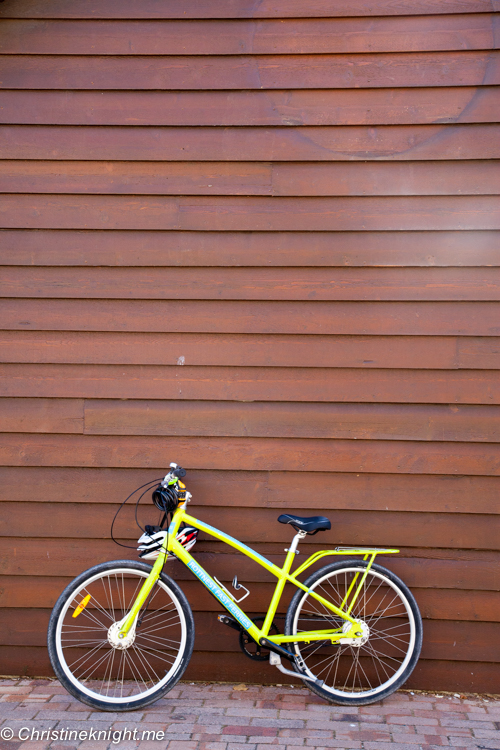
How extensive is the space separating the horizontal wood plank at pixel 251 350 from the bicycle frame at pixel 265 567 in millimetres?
830

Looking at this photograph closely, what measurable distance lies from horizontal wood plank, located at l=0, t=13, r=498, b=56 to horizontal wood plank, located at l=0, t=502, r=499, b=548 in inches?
98.7

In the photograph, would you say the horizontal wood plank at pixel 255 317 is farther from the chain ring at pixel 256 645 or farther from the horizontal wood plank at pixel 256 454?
the chain ring at pixel 256 645

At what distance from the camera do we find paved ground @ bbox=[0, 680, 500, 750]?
2498 mm

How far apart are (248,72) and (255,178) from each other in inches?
22.5

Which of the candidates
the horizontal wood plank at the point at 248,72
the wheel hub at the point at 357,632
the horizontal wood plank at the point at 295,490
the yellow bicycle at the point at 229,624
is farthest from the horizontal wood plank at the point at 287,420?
the horizontal wood plank at the point at 248,72

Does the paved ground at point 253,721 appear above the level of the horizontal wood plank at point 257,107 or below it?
below

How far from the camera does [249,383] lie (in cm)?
309

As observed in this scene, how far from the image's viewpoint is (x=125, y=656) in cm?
308

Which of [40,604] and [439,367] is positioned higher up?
[439,367]

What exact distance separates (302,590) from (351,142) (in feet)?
7.79

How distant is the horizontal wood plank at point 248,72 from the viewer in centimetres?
304

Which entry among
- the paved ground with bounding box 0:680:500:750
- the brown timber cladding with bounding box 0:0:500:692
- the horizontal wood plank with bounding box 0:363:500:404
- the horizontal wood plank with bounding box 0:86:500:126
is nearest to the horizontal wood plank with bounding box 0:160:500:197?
the brown timber cladding with bounding box 0:0:500:692

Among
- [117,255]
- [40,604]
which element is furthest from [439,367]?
[40,604]

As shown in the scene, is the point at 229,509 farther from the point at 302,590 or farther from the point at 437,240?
the point at 437,240
